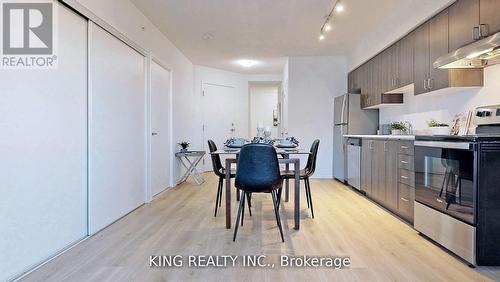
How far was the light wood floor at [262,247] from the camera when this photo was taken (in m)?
2.14

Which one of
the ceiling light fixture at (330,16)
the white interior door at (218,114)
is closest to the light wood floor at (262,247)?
the ceiling light fixture at (330,16)

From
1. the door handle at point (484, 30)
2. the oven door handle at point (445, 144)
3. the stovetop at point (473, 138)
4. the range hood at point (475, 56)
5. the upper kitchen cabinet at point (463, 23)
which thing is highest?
the upper kitchen cabinet at point (463, 23)

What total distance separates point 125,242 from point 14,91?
1.50m

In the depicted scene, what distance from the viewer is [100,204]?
3125mm

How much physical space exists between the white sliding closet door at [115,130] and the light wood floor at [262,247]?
0.77ft

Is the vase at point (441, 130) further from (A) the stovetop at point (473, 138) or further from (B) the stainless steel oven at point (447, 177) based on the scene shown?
(A) the stovetop at point (473, 138)

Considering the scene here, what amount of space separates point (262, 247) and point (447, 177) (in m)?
1.62

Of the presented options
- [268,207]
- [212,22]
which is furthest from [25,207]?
[212,22]

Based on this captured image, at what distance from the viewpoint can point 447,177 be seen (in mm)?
2555

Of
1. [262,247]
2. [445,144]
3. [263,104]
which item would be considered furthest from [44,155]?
[263,104]

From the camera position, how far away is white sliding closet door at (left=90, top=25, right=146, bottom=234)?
3049mm

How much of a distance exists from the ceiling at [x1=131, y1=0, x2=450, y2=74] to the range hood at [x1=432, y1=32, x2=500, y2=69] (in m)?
0.66

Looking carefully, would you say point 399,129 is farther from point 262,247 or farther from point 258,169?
point 262,247

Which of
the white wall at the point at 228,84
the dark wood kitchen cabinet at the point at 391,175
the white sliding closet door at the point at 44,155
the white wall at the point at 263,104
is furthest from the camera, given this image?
the white wall at the point at 263,104
